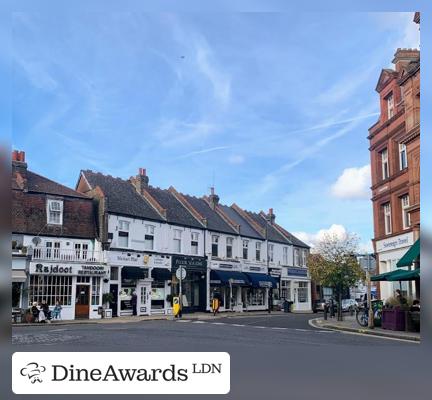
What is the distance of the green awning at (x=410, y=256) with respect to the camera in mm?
8709

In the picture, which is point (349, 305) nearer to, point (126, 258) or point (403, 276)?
point (126, 258)

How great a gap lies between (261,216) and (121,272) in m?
14.4

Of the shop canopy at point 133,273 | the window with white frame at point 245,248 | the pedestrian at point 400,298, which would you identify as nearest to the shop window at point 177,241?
the shop canopy at point 133,273

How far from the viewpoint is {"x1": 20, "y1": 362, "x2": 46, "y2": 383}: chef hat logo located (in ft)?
18.6

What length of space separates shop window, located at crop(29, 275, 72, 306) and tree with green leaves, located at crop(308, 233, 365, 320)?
7.70m

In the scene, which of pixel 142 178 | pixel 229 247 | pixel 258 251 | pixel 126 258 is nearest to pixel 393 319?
pixel 258 251

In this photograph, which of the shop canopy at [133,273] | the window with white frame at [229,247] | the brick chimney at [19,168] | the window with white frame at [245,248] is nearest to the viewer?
the brick chimney at [19,168]

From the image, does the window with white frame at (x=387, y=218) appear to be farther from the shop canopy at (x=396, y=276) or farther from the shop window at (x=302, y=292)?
the shop window at (x=302, y=292)

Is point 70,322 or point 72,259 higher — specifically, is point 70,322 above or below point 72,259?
below

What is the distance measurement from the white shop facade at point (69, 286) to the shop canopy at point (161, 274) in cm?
282

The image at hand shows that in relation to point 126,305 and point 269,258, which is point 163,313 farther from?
point 269,258

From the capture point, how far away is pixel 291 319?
12.8 m

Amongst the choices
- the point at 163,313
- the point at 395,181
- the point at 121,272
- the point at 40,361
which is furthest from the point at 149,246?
the point at 40,361

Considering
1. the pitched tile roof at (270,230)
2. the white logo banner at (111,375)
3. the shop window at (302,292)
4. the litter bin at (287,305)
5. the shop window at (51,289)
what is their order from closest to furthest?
the white logo banner at (111,375) → the pitched tile roof at (270,230) → the litter bin at (287,305) → the shop window at (302,292) → the shop window at (51,289)
